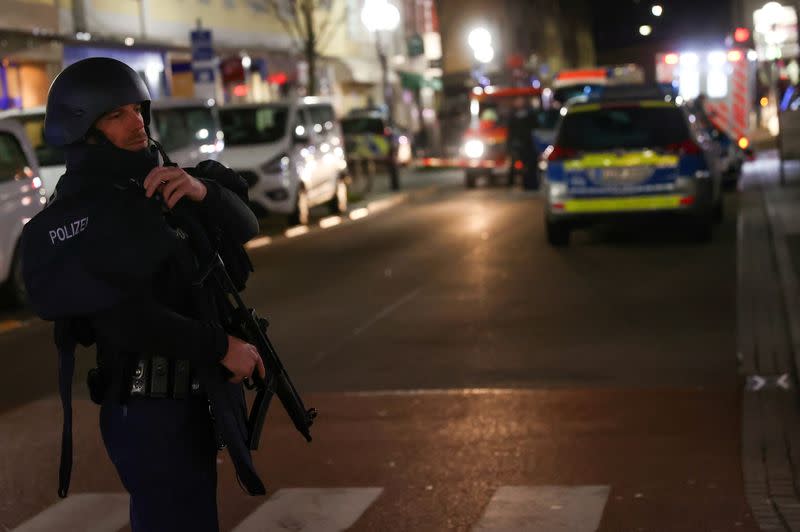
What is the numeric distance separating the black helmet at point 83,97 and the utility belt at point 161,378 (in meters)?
0.58

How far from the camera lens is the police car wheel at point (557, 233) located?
1912 cm

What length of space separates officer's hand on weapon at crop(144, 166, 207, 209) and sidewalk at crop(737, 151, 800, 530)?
333cm

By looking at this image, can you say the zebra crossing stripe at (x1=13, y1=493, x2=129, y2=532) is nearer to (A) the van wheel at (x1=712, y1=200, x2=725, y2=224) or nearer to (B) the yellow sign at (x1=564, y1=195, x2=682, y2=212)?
(B) the yellow sign at (x1=564, y1=195, x2=682, y2=212)

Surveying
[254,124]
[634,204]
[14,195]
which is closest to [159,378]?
[14,195]

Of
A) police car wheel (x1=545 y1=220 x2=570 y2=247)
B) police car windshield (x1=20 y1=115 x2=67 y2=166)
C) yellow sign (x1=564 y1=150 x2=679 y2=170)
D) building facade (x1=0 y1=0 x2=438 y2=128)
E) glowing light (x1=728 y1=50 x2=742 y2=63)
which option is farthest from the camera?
glowing light (x1=728 y1=50 x2=742 y2=63)

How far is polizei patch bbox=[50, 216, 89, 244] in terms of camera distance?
3.90 meters

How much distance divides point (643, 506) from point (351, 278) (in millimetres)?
10286

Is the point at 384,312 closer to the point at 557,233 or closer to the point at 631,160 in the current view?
the point at 631,160

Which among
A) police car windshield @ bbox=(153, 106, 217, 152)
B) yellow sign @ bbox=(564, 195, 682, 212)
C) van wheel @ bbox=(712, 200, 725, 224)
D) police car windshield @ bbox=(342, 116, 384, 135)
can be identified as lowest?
van wheel @ bbox=(712, 200, 725, 224)

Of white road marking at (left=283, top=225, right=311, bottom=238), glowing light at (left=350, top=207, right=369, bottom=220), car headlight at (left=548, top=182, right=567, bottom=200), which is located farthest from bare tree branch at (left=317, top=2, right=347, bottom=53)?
car headlight at (left=548, top=182, right=567, bottom=200)

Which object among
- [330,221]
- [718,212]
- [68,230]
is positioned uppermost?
[68,230]

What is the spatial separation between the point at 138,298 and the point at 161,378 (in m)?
0.21

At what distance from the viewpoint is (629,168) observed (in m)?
18.5

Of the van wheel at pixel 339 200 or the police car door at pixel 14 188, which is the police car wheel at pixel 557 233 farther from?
the van wheel at pixel 339 200
